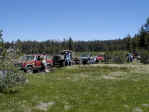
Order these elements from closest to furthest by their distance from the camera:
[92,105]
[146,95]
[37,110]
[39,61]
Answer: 1. [37,110]
2. [92,105]
3. [146,95]
4. [39,61]

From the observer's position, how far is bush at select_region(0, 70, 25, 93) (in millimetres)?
7641

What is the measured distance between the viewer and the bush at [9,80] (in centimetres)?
764

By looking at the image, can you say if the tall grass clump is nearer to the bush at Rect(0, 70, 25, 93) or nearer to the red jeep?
the bush at Rect(0, 70, 25, 93)

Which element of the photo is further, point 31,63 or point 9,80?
point 31,63

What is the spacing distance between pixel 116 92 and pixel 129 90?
73 cm

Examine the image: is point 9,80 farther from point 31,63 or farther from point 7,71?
point 31,63

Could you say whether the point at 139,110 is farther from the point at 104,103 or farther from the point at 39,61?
the point at 39,61

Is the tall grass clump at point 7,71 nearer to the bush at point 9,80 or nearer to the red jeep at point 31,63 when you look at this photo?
the bush at point 9,80

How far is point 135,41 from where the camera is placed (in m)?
51.4

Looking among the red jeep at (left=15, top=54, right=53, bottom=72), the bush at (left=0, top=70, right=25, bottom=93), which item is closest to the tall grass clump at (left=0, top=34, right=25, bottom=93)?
the bush at (left=0, top=70, right=25, bottom=93)

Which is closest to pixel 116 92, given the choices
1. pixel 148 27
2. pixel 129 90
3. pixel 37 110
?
pixel 129 90

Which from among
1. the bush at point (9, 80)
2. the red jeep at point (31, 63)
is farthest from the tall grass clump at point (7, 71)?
the red jeep at point (31, 63)

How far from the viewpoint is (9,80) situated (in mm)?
7680

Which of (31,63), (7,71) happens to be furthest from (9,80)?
(31,63)
